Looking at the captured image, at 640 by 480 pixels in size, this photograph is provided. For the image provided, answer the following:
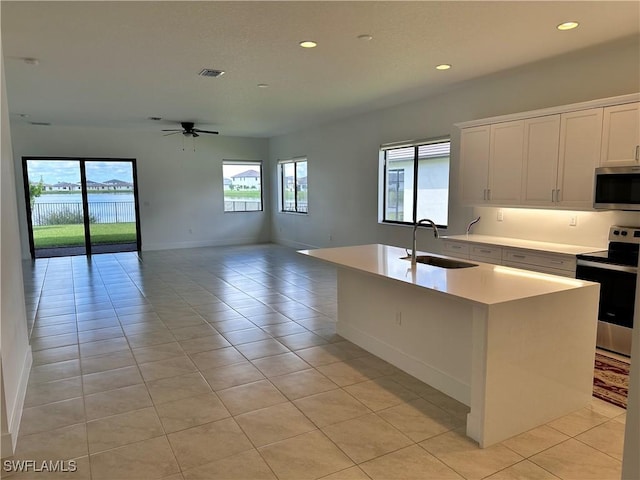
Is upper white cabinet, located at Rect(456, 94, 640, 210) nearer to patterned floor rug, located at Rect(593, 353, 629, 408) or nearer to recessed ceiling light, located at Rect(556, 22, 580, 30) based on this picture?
recessed ceiling light, located at Rect(556, 22, 580, 30)

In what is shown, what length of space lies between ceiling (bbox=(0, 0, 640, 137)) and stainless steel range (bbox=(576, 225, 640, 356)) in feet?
5.88

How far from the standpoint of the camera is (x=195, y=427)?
260cm

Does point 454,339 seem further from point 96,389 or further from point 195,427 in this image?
point 96,389

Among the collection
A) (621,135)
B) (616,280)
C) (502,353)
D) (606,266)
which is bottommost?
(502,353)

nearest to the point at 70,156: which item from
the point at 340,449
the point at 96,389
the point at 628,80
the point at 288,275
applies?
the point at 288,275

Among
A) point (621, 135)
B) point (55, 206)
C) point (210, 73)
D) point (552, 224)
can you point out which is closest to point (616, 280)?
point (552, 224)

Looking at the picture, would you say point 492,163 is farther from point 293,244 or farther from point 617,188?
point 293,244

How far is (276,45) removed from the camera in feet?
12.3

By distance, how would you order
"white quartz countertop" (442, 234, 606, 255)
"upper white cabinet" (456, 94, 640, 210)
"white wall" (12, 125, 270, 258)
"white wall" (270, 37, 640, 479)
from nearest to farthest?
"upper white cabinet" (456, 94, 640, 210) → "white wall" (270, 37, 640, 479) → "white quartz countertop" (442, 234, 606, 255) → "white wall" (12, 125, 270, 258)

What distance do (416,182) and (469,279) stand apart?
12.8ft

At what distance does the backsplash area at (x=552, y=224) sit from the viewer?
4090mm

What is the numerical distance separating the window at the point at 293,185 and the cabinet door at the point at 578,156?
5960mm

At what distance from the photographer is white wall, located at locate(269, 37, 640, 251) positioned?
409 centimetres

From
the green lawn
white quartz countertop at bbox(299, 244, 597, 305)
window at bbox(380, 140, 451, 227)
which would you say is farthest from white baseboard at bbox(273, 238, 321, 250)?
white quartz countertop at bbox(299, 244, 597, 305)
